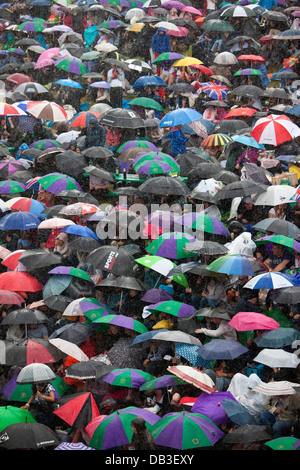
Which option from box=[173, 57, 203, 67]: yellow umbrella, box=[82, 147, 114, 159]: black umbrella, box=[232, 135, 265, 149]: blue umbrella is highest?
box=[173, 57, 203, 67]: yellow umbrella

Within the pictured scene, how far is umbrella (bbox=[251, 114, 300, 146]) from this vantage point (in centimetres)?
1622

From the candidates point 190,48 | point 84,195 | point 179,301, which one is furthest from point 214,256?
point 190,48

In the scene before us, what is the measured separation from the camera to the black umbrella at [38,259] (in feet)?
42.8

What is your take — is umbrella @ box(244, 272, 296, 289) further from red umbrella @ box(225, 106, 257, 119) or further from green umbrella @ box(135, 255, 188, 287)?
red umbrella @ box(225, 106, 257, 119)

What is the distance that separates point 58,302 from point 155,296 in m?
1.48

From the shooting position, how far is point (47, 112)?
18047 millimetres

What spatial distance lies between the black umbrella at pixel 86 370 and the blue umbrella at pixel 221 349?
Result: 1203 mm

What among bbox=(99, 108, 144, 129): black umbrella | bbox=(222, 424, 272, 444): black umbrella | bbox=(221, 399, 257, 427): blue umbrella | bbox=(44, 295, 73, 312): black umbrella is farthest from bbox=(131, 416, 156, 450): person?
bbox=(99, 108, 144, 129): black umbrella

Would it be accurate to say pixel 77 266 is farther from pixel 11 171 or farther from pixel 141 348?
pixel 11 171

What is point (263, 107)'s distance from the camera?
19562 millimetres

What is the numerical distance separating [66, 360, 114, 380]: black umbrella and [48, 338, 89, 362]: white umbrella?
286mm

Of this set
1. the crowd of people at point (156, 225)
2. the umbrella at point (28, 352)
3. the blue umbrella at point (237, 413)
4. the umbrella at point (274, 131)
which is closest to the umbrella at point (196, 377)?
the crowd of people at point (156, 225)

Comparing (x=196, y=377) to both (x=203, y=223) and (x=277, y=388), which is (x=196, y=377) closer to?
(x=277, y=388)

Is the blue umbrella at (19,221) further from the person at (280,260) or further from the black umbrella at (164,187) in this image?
the person at (280,260)
